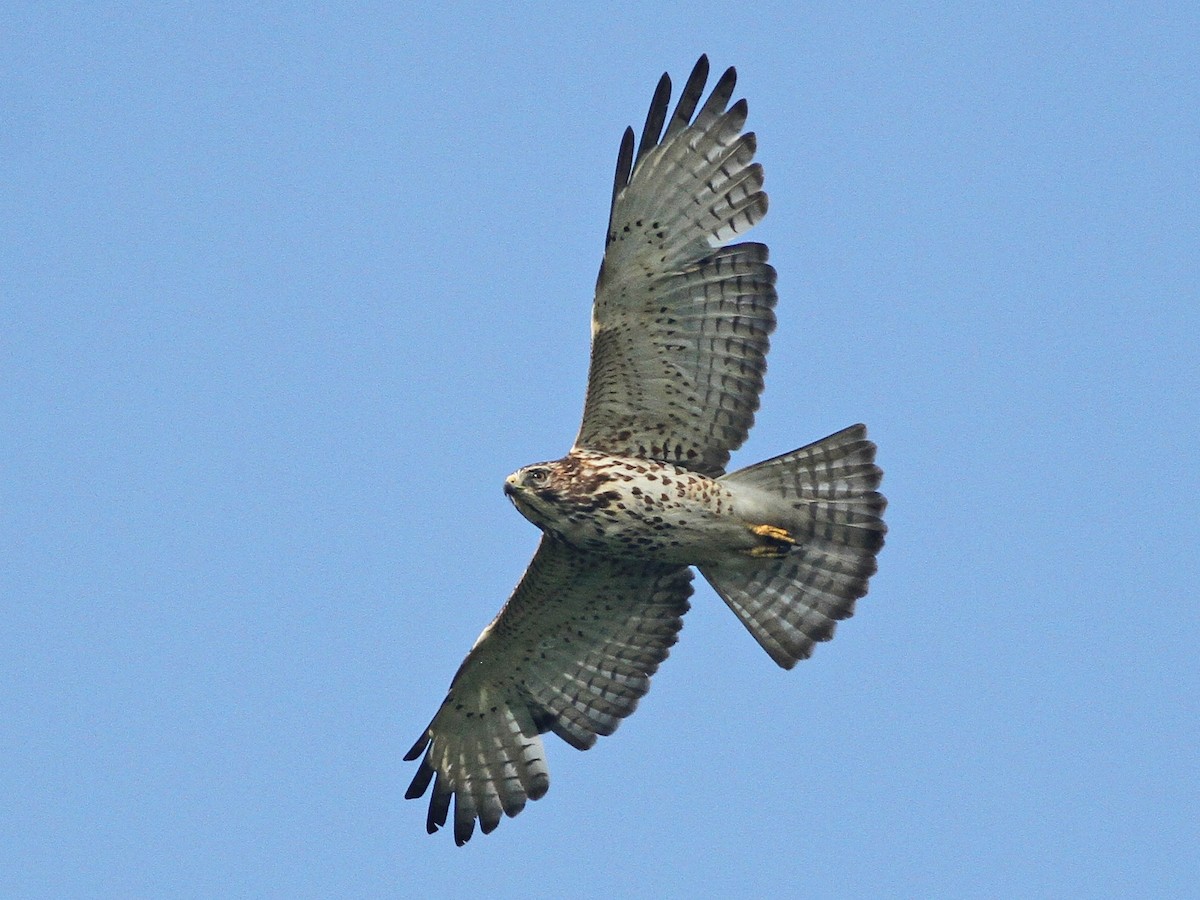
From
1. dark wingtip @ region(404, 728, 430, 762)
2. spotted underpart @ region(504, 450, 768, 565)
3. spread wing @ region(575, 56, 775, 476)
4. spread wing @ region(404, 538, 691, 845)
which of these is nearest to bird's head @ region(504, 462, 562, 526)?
spotted underpart @ region(504, 450, 768, 565)

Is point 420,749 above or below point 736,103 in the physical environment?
below

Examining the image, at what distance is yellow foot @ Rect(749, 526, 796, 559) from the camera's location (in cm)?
1377

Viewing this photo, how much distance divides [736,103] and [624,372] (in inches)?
75.9

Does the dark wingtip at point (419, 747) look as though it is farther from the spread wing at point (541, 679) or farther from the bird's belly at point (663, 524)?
the bird's belly at point (663, 524)

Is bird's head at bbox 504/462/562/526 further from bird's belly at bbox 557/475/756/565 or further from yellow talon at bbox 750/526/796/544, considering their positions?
yellow talon at bbox 750/526/796/544

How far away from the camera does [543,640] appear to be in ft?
47.6

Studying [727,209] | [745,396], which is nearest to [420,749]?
[745,396]

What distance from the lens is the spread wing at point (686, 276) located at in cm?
1330

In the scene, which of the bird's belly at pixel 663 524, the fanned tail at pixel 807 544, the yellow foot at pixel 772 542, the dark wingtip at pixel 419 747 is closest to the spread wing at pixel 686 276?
the bird's belly at pixel 663 524

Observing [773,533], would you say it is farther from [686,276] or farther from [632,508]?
[686,276]

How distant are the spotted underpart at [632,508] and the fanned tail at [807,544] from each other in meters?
0.19

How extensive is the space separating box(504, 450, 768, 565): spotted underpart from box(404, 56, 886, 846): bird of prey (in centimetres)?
1

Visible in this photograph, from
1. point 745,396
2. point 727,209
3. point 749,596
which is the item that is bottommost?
point 749,596

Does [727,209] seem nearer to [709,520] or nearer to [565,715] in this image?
[709,520]
